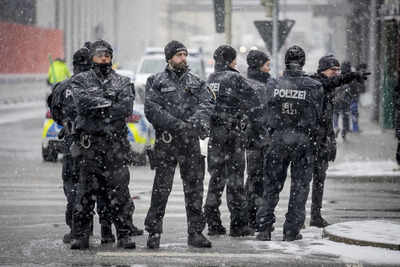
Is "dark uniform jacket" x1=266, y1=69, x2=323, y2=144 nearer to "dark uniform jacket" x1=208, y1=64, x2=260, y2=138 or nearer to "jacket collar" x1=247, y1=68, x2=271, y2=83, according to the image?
"dark uniform jacket" x1=208, y1=64, x2=260, y2=138

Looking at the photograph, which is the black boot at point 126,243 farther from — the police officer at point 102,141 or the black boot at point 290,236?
the black boot at point 290,236

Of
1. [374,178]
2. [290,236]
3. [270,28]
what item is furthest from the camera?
[270,28]

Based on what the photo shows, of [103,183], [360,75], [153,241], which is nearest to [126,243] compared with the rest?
[153,241]

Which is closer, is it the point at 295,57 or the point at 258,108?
the point at 295,57

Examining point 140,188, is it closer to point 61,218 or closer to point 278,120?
point 61,218

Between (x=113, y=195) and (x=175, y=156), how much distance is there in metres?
0.69

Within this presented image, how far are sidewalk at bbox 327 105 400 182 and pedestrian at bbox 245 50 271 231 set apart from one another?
5.41 meters

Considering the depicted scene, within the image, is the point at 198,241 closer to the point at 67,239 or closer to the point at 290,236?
the point at 290,236

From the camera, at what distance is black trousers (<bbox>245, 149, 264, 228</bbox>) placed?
10625mm

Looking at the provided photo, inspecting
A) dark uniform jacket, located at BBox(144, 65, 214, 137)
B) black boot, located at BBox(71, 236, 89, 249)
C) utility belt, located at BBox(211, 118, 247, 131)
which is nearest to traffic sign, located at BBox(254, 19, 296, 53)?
utility belt, located at BBox(211, 118, 247, 131)

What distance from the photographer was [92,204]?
374 inches

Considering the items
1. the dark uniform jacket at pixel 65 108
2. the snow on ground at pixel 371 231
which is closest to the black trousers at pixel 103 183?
the dark uniform jacket at pixel 65 108

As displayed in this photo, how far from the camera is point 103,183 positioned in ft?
31.0

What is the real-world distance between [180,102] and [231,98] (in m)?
0.98
